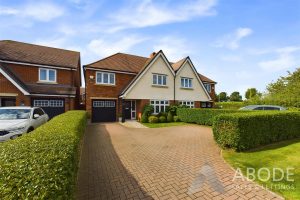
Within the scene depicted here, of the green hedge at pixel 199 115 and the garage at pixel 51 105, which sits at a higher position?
the garage at pixel 51 105

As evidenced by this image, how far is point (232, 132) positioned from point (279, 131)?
147 inches

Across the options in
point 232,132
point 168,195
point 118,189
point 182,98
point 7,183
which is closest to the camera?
point 7,183

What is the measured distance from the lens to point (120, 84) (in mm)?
20906

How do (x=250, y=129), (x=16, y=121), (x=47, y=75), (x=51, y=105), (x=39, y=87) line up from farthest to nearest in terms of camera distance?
(x=47, y=75) < (x=51, y=105) < (x=39, y=87) < (x=16, y=121) < (x=250, y=129)

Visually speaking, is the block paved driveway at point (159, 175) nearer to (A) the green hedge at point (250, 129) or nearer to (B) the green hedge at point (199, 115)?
(A) the green hedge at point (250, 129)

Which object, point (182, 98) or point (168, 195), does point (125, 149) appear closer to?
point (168, 195)

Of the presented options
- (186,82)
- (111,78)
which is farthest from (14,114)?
(186,82)

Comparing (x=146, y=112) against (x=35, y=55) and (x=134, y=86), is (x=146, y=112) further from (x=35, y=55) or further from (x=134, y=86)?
(x=35, y=55)

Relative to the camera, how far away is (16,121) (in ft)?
→ 27.4

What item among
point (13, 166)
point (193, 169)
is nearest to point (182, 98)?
point (193, 169)

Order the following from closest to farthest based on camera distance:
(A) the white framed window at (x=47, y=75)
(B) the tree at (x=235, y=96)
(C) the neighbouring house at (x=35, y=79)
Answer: (C) the neighbouring house at (x=35, y=79), (A) the white framed window at (x=47, y=75), (B) the tree at (x=235, y=96)

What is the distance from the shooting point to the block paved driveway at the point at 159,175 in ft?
14.3

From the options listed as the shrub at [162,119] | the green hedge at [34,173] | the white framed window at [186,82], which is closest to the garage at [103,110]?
the shrub at [162,119]

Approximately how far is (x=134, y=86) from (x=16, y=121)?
1275 cm
